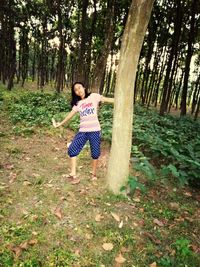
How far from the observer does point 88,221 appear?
4.70 metres

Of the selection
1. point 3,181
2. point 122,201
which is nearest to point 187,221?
point 122,201

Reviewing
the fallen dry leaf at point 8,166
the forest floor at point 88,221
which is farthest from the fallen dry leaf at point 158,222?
the fallen dry leaf at point 8,166

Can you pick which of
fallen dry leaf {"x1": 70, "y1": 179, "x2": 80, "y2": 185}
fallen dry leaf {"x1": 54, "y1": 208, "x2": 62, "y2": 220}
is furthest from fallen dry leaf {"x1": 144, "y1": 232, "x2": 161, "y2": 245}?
fallen dry leaf {"x1": 70, "y1": 179, "x2": 80, "y2": 185}

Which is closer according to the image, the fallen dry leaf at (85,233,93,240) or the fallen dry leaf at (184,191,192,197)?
the fallen dry leaf at (85,233,93,240)

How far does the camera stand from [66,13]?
79.3 feet

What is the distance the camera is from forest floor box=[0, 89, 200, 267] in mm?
4059

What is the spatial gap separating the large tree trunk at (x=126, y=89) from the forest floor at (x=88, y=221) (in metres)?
0.49

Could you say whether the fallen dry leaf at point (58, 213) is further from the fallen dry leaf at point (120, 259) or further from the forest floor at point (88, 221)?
the fallen dry leaf at point (120, 259)

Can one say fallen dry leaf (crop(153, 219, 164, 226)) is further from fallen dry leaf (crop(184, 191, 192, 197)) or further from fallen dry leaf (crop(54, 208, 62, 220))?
A: fallen dry leaf (crop(54, 208, 62, 220))

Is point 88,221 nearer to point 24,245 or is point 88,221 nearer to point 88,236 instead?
point 88,236

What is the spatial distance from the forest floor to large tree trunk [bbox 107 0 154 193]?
0.49 metres

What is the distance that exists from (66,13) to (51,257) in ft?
76.7

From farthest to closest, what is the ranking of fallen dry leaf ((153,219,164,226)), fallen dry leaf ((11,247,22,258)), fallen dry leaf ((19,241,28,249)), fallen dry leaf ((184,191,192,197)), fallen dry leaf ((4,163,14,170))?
1. fallen dry leaf ((4,163,14,170))
2. fallen dry leaf ((184,191,192,197))
3. fallen dry leaf ((153,219,164,226))
4. fallen dry leaf ((19,241,28,249))
5. fallen dry leaf ((11,247,22,258))

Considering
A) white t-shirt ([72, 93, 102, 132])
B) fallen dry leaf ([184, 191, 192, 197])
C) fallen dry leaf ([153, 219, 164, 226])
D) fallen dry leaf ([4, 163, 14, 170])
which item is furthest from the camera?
fallen dry leaf ([4, 163, 14, 170])
